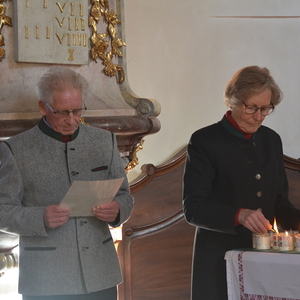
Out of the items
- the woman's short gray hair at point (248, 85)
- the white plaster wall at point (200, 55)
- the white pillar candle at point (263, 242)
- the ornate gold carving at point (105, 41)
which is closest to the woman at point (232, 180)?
the woman's short gray hair at point (248, 85)

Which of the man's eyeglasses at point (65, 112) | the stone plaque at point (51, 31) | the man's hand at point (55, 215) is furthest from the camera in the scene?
the stone plaque at point (51, 31)

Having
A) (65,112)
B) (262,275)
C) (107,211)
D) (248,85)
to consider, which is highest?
(248,85)

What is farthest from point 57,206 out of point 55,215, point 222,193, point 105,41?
point 105,41

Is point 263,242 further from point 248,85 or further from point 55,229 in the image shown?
point 55,229

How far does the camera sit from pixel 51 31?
2994 millimetres

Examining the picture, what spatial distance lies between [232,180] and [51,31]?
1243 mm

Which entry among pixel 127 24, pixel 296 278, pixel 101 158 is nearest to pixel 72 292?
pixel 101 158

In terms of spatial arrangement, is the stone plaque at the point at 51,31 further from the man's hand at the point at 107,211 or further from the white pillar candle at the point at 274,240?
the white pillar candle at the point at 274,240

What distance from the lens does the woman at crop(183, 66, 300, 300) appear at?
2523 mm

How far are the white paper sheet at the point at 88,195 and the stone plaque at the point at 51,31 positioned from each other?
0.97 metres

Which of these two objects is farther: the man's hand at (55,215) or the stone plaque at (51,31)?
the stone plaque at (51,31)

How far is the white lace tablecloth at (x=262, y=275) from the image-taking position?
2.14 metres

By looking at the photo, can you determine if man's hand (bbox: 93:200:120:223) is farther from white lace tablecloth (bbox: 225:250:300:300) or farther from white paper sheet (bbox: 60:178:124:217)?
white lace tablecloth (bbox: 225:250:300:300)

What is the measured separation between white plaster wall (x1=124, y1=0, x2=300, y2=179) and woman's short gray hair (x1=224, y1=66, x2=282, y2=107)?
89.6 inches
